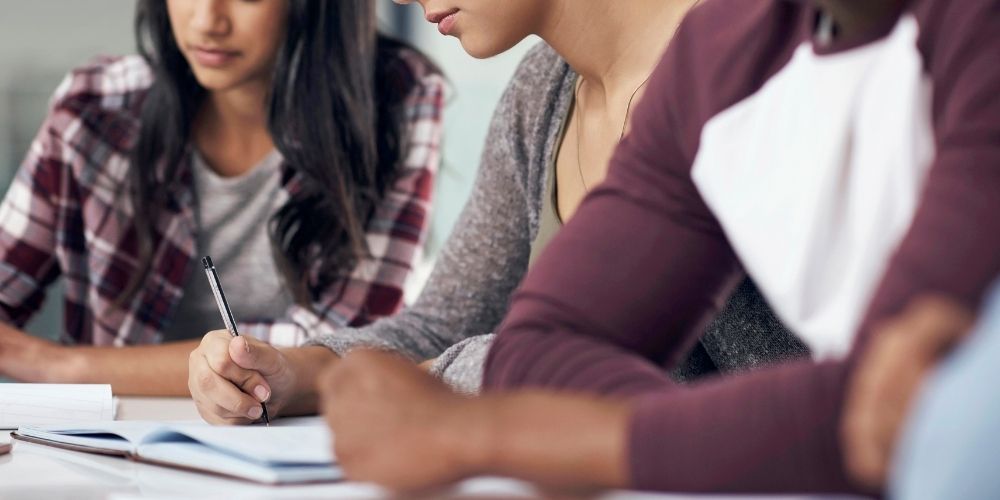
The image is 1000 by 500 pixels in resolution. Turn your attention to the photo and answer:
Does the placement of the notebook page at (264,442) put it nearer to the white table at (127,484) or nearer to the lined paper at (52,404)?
the white table at (127,484)

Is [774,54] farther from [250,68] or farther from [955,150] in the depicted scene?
[250,68]

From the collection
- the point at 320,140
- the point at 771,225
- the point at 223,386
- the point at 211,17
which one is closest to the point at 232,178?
the point at 320,140

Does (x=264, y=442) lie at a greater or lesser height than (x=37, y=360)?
greater

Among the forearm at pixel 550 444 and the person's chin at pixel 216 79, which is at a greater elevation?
the forearm at pixel 550 444

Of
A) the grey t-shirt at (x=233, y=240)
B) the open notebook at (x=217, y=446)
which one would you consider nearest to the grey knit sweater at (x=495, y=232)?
the open notebook at (x=217, y=446)

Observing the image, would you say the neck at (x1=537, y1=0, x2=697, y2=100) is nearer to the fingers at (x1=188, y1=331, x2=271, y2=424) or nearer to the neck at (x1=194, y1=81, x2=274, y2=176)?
the fingers at (x1=188, y1=331, x2=271, y2=424)

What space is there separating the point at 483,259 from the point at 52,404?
0.51 meters

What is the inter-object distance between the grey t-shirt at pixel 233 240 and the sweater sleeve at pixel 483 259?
25.0 inches

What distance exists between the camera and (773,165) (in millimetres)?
708

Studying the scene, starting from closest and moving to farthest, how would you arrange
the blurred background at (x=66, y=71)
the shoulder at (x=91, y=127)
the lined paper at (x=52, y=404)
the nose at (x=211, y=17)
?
the lined paper at (x=52, y=404), the nose at (x=211, y=17), the shoulder at (x=91, y=127), the blurred background at (x=66, y=71)

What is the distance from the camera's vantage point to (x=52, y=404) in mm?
1152

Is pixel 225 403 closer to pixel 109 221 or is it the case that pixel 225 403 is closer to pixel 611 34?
pixel 611 34

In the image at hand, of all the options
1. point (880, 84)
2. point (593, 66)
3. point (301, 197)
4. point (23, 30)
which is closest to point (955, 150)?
point (880, 84)

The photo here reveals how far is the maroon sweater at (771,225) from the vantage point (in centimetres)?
55
